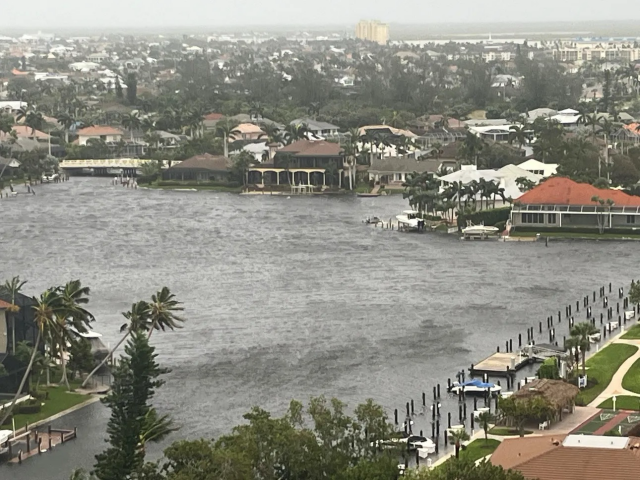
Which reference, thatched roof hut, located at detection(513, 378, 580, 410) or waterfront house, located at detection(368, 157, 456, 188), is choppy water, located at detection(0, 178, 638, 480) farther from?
thatched roof hut, located at detection(513, 378, 580, 410)

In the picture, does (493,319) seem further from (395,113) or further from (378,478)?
(395,113)

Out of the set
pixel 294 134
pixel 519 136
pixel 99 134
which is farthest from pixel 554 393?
pixel 99 134

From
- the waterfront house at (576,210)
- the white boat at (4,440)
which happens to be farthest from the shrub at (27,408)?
the waterfront house at (576,210)

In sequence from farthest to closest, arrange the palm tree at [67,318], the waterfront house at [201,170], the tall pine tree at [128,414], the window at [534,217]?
1. the waterfront house at [201,170]
2. the window at [534,217]
3. the palm tree at [67,318]
4. the tall pine tree at [128,414]

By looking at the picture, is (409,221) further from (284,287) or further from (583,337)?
(583,337)

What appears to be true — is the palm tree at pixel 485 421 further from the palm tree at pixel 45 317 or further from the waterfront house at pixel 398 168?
the waterfront house at pixel 398 168

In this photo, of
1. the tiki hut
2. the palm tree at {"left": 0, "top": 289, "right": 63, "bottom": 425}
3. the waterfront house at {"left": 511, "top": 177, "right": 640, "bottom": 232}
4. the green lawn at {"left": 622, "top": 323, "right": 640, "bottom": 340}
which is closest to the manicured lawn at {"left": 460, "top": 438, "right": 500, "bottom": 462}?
the tiki hut
